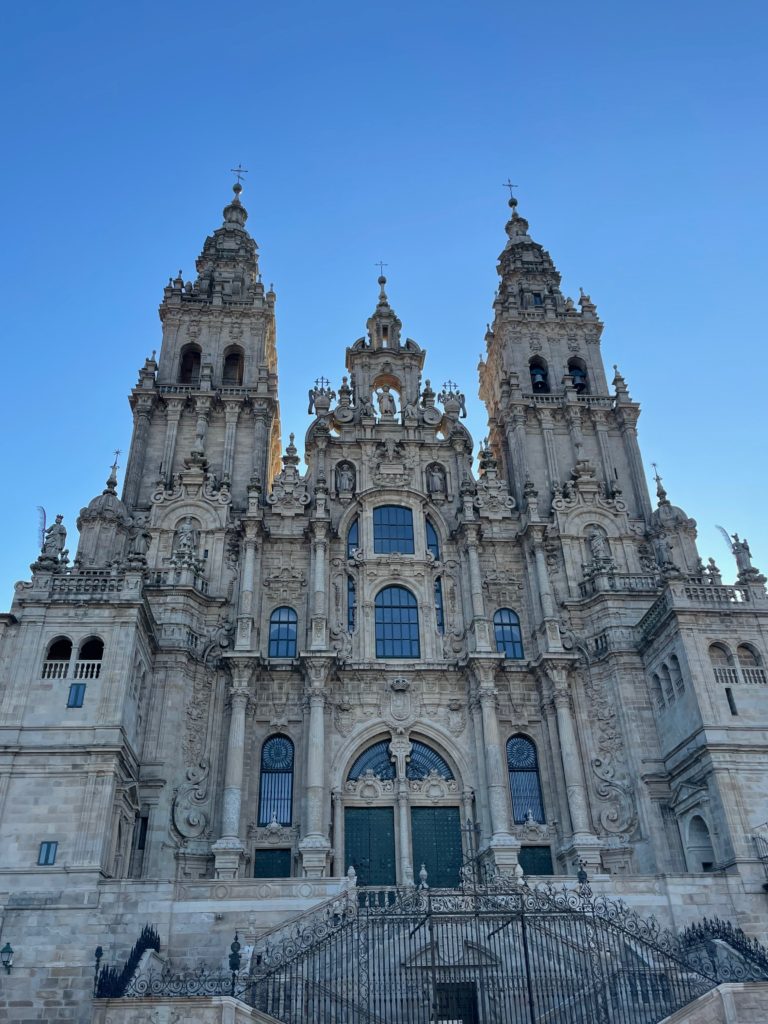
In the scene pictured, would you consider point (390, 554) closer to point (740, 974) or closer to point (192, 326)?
point (192, 326)

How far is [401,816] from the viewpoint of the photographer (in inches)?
1098

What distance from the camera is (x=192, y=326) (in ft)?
129

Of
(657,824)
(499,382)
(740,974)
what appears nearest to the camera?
(740,974)

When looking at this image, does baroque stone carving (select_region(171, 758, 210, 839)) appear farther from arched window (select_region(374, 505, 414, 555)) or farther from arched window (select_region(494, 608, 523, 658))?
arched window (select_region(494, 608, 523, 658))

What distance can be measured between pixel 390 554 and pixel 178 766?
10670 mm

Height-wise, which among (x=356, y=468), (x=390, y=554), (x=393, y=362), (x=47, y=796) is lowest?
(x=47, y=796)

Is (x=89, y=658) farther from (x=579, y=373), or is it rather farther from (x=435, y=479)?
(x=579, y=373)

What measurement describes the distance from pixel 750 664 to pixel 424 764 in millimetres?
10815

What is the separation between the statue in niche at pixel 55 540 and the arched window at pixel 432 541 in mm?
13134

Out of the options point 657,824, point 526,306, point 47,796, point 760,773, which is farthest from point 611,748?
point 526,306

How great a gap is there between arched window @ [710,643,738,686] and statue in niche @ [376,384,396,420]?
15743mm

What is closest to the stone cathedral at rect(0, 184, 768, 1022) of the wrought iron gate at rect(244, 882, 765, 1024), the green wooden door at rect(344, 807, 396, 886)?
the green wooden door at rect(344, 807, 396, 886)

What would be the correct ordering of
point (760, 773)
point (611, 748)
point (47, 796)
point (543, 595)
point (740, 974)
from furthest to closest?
1. point (543, 595)
2. point (611, 748)
3. point (760, 773)
4. point (47, 796)
5. point (740, 974)

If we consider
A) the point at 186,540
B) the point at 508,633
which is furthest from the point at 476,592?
the point at 186,540
